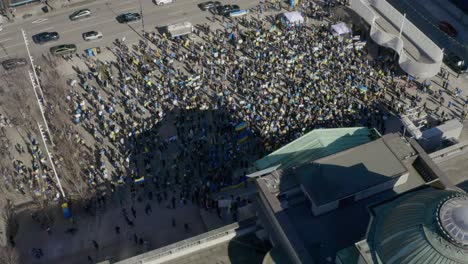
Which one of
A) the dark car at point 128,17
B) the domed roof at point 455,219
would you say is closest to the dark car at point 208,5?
the dark car at point 128,17

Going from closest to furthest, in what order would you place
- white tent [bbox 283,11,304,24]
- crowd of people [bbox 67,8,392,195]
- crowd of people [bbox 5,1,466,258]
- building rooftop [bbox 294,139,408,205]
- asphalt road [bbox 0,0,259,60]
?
building rooftop [bbox 294,139,408,205] < crowd of people [bbox 5,1,466,258] < crowd of people [bbox 67,8,392,195] < asphalt road [bbox 0,0,259,60] < white tent [bbox 283,11,304,24]

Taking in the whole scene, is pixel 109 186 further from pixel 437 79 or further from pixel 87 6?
pixel 437 79

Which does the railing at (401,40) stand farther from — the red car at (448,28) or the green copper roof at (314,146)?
the green copper roof at (314,146)

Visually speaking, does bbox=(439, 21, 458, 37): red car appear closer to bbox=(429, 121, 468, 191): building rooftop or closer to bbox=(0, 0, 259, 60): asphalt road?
bbox=(0, 0, 259, 60): asphalt road

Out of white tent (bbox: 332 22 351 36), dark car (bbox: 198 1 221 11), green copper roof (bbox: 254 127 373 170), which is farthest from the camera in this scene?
dark car (bbox: 198 1 221 11)

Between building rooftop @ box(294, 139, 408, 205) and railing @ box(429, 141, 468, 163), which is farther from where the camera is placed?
railing @ box(429, 141, 468, 163)

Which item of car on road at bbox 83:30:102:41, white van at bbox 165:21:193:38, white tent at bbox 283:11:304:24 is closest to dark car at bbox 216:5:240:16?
white van at bbox 165:21:193:38

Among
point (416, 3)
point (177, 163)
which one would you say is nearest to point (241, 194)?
point (177, 163)
